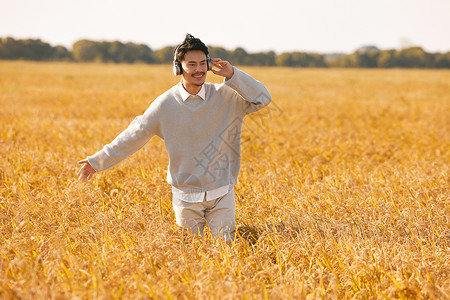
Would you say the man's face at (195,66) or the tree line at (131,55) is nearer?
the man's face at (195,66)

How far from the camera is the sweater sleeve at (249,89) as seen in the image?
291 cm

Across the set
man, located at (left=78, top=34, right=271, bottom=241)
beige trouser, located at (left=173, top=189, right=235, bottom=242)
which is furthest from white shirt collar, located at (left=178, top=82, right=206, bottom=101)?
beige trouser, located at (left=173, top=189, right=235, bottom=242)

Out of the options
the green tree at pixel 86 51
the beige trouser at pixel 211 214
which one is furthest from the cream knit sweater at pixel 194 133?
the green tree at pixel 86 51

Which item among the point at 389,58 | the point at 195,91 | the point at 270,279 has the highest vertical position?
the point at 389,58

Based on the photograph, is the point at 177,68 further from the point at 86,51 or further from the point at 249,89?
the point at 86,51

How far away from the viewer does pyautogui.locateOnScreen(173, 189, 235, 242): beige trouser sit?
10.5 ft

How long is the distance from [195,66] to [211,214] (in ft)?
4.22

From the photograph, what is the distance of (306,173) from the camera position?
5.26 m

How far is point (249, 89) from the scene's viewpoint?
2.97 metres

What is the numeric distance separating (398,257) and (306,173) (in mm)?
2604

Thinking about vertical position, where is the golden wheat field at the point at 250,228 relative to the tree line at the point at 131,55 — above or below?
below

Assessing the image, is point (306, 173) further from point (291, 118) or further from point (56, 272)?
point (291, 118)

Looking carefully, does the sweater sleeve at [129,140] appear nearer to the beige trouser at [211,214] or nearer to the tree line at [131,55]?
the beige trouser at [211,214]

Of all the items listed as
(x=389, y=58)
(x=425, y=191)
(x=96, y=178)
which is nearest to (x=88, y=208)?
(x=96, y=178)
